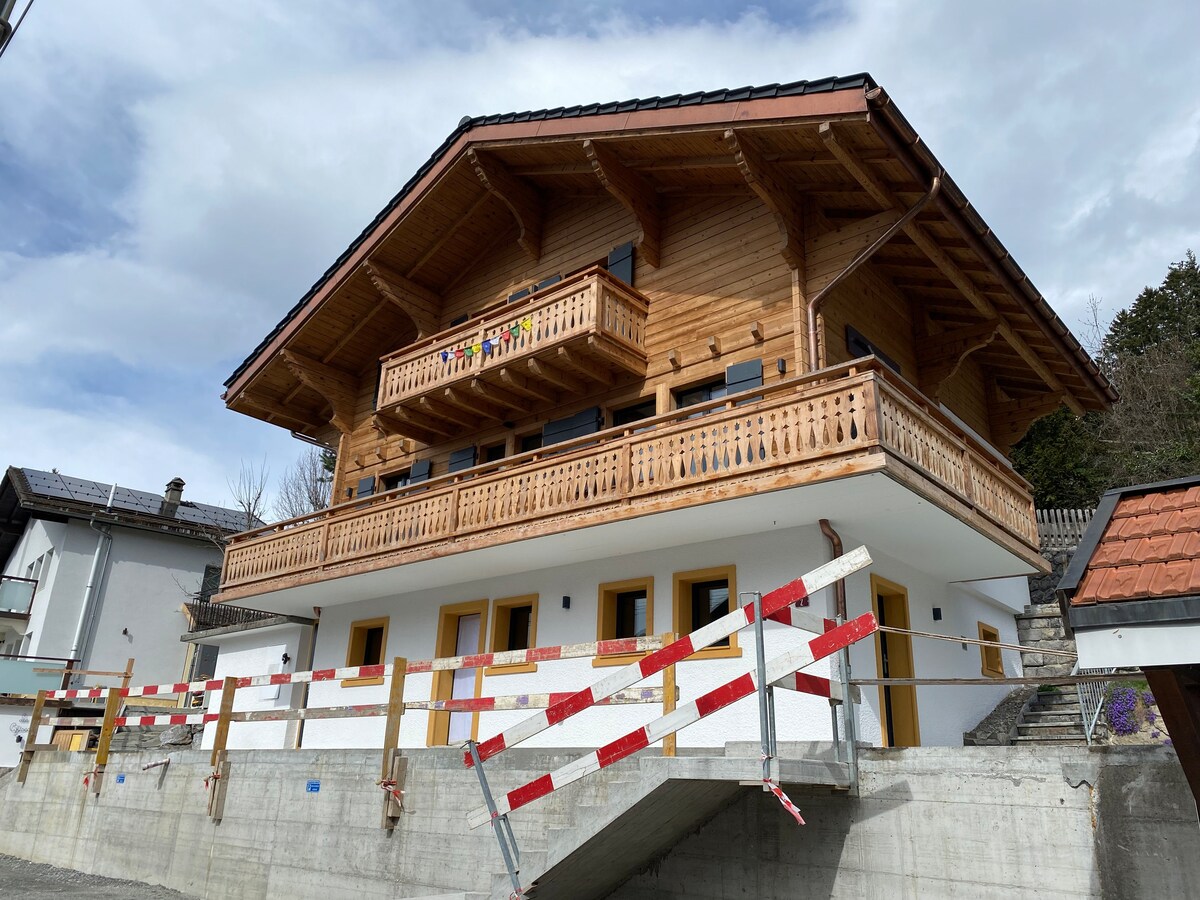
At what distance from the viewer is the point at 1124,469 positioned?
86.3ft

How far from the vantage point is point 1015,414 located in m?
17.7

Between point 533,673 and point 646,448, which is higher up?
point 646,448

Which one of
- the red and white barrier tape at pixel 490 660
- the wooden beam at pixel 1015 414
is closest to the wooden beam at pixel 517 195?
the red and white barrier tape at pixel 490 660

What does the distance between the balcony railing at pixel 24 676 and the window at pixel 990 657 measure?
18.4 metres

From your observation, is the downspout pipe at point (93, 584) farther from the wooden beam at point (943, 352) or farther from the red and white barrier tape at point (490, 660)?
the wooden beam at point (943, 352)

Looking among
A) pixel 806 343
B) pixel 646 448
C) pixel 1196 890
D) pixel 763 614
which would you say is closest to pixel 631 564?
pixel 646 448

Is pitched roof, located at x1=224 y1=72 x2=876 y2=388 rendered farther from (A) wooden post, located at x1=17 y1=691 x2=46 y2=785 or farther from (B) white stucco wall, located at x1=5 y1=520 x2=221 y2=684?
(B) white stucco wall, located at x1=5 y1=520 x2=221 y2=684

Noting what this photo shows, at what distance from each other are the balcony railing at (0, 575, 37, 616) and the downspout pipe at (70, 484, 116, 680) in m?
2.40

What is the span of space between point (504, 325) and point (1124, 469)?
2008 cm

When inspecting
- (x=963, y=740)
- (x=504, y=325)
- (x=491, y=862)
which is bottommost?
(x=491, y=862)

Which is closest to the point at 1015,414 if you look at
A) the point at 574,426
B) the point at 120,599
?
the point at 574,426

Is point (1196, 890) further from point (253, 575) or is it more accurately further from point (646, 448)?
point (253, 575)

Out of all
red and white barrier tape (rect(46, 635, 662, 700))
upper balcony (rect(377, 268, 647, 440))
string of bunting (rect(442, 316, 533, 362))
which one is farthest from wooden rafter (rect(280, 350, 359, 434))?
red and white barrier tape (rect(46, 635, 662, 700))

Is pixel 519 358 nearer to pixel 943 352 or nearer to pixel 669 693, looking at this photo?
pixel 943 352
